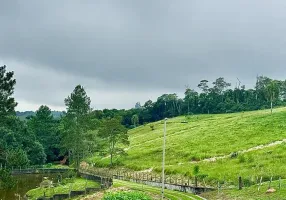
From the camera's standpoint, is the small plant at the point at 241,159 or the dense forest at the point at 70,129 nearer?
the dense forest at the point at 70,129

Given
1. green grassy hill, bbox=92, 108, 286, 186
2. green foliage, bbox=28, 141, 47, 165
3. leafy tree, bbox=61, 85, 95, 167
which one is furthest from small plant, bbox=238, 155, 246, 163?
green foliage, bbox=28, 141, 47, 165

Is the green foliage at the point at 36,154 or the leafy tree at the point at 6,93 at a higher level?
the leafy tree at the point at 6,93

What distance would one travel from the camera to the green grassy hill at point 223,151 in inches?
2574

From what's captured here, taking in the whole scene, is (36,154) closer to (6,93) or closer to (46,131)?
(46,131)

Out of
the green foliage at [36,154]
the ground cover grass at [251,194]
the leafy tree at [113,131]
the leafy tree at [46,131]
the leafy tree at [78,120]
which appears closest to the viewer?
the ground cover grass at [251,194]

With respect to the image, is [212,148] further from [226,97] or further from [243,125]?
[226,97]

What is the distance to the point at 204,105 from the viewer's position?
195625mm

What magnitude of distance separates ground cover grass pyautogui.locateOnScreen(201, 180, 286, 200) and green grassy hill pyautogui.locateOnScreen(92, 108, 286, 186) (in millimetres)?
8538

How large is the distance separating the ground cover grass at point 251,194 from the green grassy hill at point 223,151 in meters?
8.54

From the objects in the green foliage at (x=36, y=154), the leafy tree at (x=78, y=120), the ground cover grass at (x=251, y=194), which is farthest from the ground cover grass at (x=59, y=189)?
the green foliage at (x=36, y=154)

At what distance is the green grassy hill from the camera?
65.4 m

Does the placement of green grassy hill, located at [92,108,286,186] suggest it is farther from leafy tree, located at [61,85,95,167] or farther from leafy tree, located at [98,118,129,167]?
leafy tree, located at [61,85,95,167]

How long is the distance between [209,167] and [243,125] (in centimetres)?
4270

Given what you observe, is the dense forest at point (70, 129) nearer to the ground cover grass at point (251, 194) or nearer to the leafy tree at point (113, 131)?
the leafy tree at point (113, 131)
